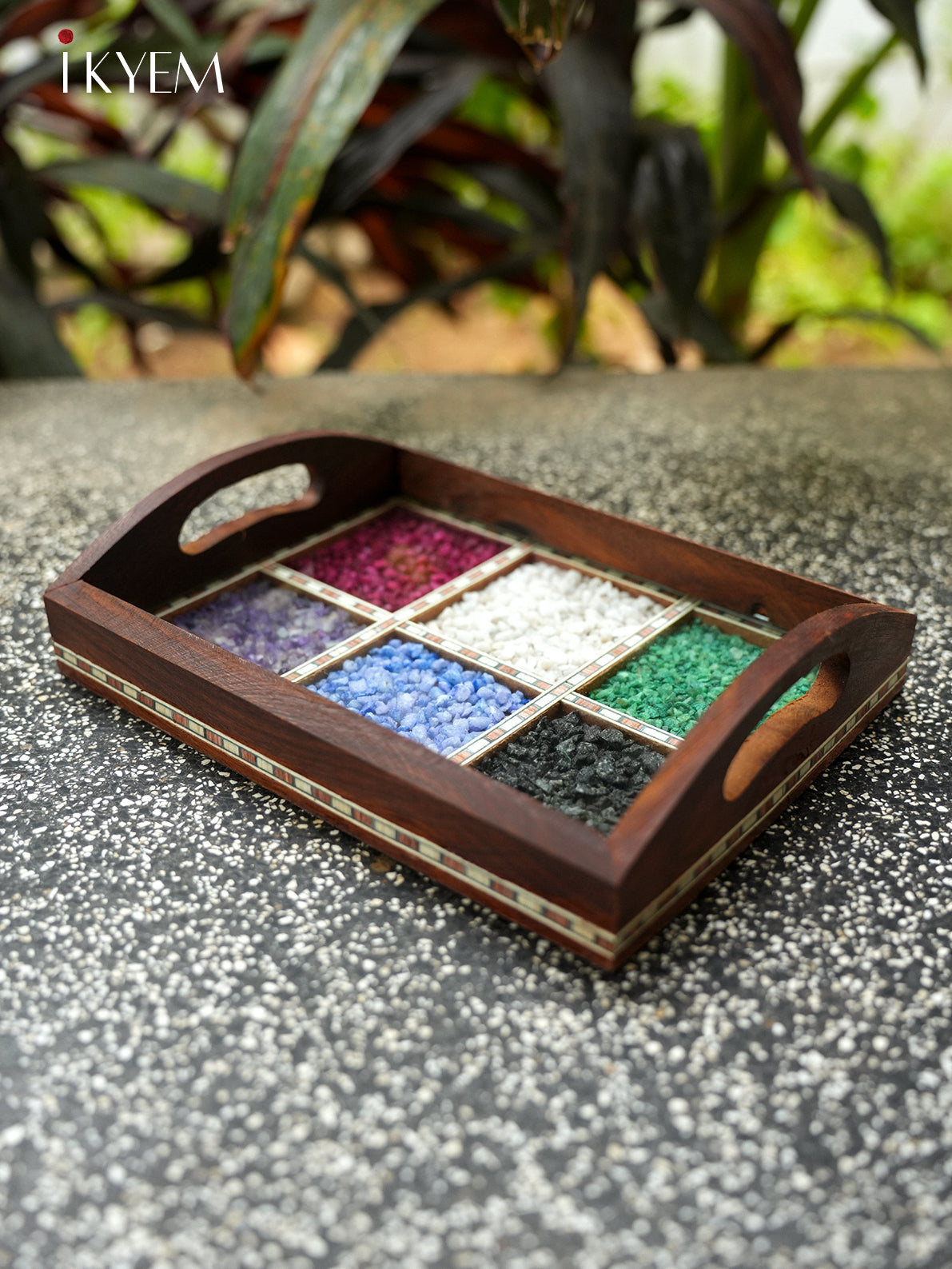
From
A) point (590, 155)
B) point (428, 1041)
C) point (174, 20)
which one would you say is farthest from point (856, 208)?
point (428, 1041)

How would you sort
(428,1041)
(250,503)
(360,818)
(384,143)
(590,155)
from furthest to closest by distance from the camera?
(384,143), (590,155), (250,503), (360,818), (428,1041)

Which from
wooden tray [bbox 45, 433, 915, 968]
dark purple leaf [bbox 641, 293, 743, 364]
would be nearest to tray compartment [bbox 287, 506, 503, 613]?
wooden tray [bbox 45, 433, 915, 968]

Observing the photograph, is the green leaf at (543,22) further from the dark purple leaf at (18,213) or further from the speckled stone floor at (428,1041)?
the dark purple leaf at (18,213)

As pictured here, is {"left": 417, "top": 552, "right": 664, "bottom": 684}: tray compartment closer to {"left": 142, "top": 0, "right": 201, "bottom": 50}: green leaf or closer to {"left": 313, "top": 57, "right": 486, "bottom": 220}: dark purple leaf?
{"left": 313, "top": 57, "right": 486, "bottom": 220}: dark purple leaf

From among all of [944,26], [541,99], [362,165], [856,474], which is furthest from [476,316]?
[856,474]

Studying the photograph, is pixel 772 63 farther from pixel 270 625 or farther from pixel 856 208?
pixel 270 625

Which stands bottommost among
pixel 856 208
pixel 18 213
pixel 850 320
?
pixel 850 320

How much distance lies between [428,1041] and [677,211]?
1063mm

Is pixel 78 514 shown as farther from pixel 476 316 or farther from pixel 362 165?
pixel 476 316

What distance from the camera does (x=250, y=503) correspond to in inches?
47.2

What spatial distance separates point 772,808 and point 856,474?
647mm

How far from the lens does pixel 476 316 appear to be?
3191mm

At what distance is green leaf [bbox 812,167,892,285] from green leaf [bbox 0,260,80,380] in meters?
1.04

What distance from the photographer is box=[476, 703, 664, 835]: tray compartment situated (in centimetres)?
69
